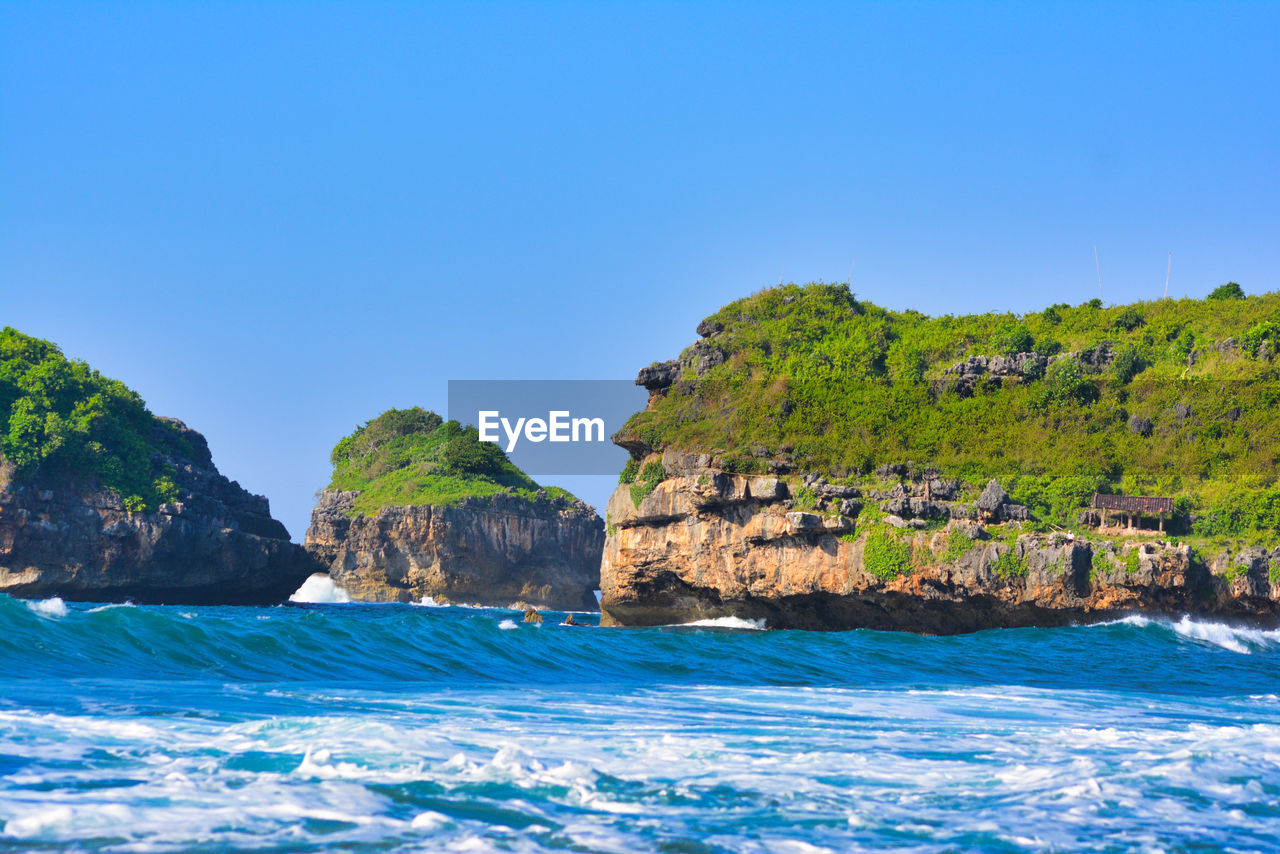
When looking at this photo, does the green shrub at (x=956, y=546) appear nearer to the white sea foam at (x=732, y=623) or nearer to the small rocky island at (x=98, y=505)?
the white sea foam at (x=732, y=623)

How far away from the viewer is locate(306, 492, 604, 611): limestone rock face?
77.7 meters

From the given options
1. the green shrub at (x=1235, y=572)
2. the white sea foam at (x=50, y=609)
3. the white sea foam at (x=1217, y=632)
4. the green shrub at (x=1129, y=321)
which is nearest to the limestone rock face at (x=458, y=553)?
the green shrub at (x=1129, y=321)

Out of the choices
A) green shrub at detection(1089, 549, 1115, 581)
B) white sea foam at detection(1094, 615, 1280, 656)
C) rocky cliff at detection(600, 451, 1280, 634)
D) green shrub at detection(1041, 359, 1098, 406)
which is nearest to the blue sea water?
white sea foam at detection(1094, 615, 1280, 656)

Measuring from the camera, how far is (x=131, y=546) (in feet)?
160

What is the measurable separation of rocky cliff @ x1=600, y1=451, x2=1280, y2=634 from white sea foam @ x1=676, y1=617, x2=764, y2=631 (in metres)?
0.23

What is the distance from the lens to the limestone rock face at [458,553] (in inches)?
3059

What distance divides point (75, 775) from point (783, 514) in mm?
26458

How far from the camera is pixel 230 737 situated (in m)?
8.60

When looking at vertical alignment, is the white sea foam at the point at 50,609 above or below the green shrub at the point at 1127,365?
below

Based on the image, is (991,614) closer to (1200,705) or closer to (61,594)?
(1200,705)

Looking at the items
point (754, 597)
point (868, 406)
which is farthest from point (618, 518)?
point (868, 406)

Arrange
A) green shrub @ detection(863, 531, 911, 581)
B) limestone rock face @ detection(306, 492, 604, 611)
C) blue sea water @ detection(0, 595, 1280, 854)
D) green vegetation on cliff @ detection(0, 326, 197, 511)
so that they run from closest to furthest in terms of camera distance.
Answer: blue sea water @ detection(0, 595, 1280, 854)
green shrub @ detection(863, 531, 911, 581)
green vegetation on cliff @ detection(0, 326, 197, 511)
limestone rock face @ detection(306, 492, 604, 611)

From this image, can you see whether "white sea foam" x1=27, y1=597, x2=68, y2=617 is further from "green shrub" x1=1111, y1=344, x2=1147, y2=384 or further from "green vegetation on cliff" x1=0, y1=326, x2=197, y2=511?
"green vegetation on cliff" x1=0, y1=326, x2=197, y2=511

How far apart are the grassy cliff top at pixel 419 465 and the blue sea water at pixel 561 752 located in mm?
63343
